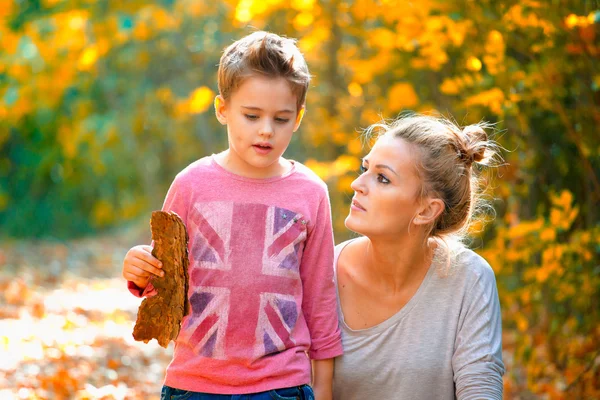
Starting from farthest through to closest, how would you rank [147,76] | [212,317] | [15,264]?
[147,76] < [15,264] < [212,317]

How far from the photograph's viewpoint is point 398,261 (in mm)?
2828

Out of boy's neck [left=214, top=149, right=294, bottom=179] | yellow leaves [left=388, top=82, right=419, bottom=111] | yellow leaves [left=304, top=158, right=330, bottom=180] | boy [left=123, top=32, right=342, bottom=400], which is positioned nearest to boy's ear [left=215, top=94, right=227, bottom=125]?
boy [left=123, top=32, right=342, bottom=400]

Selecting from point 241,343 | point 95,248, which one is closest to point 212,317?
point 241,343

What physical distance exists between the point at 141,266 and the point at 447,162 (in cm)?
108

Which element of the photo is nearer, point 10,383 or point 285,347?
point 285,347

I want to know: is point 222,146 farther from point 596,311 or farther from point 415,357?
point 415,357

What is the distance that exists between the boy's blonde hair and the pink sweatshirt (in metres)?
0.27

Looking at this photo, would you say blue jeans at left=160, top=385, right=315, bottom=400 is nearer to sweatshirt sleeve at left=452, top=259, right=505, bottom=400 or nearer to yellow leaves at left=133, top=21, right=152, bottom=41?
sweatshirt sleeve at left=452, top=259, right=505, bottom=400

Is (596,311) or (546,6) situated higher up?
(546,6)

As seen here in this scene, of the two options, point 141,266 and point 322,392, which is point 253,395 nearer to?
point 322,392

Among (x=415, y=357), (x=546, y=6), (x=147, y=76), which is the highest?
(x=147, y=76)

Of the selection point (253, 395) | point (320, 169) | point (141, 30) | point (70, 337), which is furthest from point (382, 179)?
point (141, 30)

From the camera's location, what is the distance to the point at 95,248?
527 inches

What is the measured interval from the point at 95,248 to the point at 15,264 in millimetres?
2611
